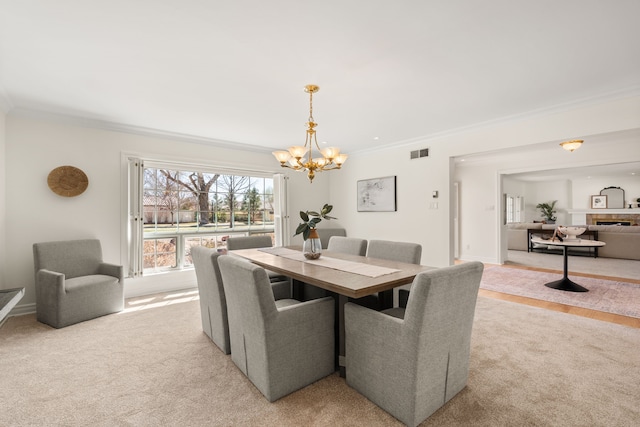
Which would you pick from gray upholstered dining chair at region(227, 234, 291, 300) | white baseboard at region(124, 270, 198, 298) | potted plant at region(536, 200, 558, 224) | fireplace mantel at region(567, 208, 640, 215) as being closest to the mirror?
fireplace mantel at region(567, 208, 640, 215)

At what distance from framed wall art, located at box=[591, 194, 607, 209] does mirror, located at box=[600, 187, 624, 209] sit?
12 centimetres

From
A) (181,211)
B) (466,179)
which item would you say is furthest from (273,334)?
(466,179)

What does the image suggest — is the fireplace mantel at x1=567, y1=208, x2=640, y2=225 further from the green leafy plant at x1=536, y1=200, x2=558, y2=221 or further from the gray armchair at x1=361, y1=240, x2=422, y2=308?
the gray armchair at x1=361, y1=240, x2=422, y2=308

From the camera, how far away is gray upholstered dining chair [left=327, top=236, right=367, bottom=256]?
3244 millimetres

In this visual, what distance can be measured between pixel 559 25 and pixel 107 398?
3716 millimetres

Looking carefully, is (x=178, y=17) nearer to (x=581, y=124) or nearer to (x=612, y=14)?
(x=612, y=14)

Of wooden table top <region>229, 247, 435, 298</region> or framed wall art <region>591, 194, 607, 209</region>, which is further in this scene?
framed wall art <region>591, 194, 607, 209</region>

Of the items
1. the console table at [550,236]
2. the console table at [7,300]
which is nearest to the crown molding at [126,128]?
the console table at [7,300]

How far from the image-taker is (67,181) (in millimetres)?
3480

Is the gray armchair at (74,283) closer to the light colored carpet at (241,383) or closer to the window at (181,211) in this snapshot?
the light colored carpet at (241,383)

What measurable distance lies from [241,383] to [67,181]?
330 cm

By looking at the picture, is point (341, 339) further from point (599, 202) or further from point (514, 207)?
point (599, 202)

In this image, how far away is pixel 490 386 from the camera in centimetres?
189

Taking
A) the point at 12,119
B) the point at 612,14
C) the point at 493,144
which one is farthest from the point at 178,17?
the point at 493,144
